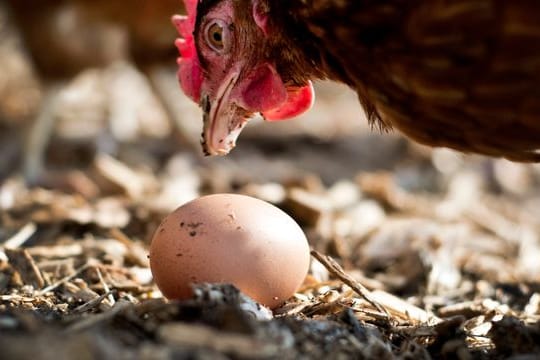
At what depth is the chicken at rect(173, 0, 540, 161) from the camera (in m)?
1.70

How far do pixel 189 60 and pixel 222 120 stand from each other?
0.78ft

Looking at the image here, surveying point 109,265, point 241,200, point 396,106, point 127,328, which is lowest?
point 109,265

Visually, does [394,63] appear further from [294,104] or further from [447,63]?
[294,104]

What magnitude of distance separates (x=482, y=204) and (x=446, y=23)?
247 centimetres

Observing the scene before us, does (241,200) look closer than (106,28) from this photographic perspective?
Yes

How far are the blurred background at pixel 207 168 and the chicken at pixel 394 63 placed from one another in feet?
2.68

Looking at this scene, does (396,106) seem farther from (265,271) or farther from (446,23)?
(265,271)

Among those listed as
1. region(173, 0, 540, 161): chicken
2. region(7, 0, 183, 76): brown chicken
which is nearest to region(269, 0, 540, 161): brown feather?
region(173, 0, 540, 161): chicken

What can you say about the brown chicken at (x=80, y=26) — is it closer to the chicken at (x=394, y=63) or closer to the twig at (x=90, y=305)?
the chicken at (x=394, y=63)

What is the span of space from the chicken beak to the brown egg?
256 millimetres

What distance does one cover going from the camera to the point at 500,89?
172 centimetres

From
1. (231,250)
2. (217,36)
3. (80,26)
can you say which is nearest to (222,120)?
(217,36)

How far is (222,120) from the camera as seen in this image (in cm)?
218

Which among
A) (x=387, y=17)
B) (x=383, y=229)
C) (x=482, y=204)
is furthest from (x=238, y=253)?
(x=482, y=204)
